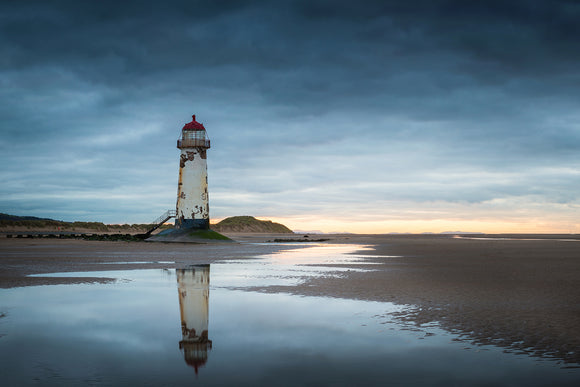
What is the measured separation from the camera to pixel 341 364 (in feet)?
24.1

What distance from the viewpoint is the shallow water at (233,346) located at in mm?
6652

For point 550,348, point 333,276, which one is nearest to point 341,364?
point 550,348

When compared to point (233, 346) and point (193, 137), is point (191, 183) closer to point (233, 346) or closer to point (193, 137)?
point (193, 137)

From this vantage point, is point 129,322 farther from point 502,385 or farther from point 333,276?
point 333,276

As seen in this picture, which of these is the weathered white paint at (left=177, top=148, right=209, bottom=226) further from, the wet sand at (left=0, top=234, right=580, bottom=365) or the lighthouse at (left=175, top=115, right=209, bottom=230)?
the wet sand at (left=0, top=234, right=580, bottom=365)

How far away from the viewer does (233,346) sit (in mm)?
8367

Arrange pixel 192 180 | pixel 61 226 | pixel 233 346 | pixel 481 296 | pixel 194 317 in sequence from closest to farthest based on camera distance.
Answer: pixel 233 346, pixel 194 317, pixel 481 296, pixel 192 180, pixel 61 226

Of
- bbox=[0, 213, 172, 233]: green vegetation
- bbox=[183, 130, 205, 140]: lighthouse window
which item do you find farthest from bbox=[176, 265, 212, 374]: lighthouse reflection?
bbox=[0, 213, 172, 233]: green vegetation

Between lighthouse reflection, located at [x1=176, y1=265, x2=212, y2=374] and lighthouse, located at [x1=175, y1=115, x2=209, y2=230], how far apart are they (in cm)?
3371

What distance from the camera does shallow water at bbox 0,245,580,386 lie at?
665 centimetres

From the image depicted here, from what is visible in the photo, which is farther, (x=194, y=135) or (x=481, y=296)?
(x=194, y=135)

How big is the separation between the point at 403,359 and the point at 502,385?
1596 mm

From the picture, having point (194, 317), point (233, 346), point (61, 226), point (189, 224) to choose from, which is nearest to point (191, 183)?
point (189, 224)

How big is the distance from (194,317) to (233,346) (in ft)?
9.80
